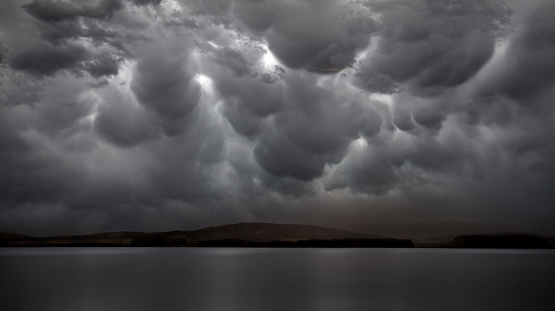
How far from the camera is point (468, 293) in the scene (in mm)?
48531

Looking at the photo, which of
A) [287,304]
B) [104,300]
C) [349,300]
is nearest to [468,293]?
[349,300]

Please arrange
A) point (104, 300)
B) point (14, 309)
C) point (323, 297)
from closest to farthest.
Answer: point (14, 309) < point (104, 300) < point (323, 297)

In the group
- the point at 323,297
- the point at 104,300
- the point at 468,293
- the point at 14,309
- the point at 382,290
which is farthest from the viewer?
the point at 382,290

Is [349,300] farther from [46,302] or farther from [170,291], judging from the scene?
[46,302]

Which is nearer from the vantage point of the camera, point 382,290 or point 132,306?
point 132,306

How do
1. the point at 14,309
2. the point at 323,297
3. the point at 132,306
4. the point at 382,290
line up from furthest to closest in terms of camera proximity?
the point at 382,290
the point at 323,297
the point at 132,306
the point at 14,309

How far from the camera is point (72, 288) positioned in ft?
172

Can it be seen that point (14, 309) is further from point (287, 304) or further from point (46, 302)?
point (287, 304)

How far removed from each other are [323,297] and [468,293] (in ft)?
52.6

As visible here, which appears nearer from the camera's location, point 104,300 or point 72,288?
point 104,300

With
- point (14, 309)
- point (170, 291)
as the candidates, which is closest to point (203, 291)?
point (170, 291)

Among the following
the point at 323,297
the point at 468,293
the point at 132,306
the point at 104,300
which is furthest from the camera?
the point at 468,293

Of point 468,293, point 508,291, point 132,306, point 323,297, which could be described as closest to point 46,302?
point 132,306

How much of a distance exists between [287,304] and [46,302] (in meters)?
20.8
